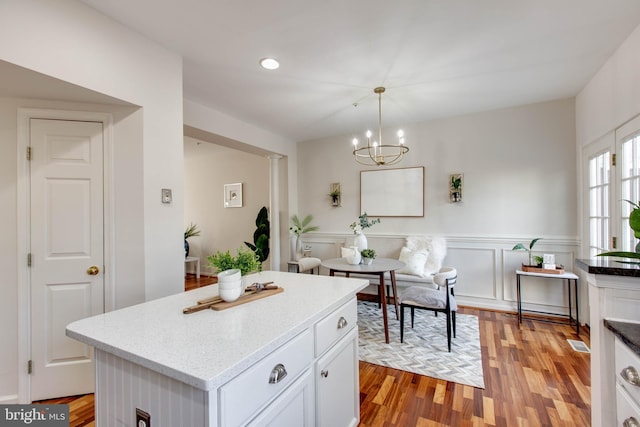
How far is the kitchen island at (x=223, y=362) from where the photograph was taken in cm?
83

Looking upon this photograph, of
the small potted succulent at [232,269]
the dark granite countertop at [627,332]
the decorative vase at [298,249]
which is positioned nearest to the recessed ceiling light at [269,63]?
the small potted succulent at [232,269]

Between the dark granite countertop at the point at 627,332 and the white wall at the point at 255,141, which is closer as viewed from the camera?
the dark granite countertop at the point at 627,332

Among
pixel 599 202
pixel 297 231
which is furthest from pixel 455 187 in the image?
pixel 297 231

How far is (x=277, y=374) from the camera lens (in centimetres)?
102

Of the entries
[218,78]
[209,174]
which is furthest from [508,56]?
[209,174]

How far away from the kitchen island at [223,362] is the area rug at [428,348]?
1.19 metres

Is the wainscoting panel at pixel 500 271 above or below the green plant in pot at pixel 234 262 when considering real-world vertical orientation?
below

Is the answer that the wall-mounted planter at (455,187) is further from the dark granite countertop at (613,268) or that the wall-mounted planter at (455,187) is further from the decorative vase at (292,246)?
the dark granite countertop at (613,268)

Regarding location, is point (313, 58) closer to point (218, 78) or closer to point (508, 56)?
point (218, 78)

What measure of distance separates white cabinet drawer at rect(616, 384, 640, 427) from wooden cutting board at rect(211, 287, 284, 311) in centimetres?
142

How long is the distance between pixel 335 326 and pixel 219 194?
212 inches

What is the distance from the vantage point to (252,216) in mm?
5879

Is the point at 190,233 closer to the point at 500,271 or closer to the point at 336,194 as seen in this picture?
the point at 336,194

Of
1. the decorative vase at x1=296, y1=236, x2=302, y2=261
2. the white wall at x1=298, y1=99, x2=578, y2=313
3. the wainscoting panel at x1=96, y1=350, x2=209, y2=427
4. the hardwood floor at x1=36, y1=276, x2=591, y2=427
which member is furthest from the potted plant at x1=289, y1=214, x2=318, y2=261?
the wainscoting panel at x1=96, y1=350, x2=209, y2=427
